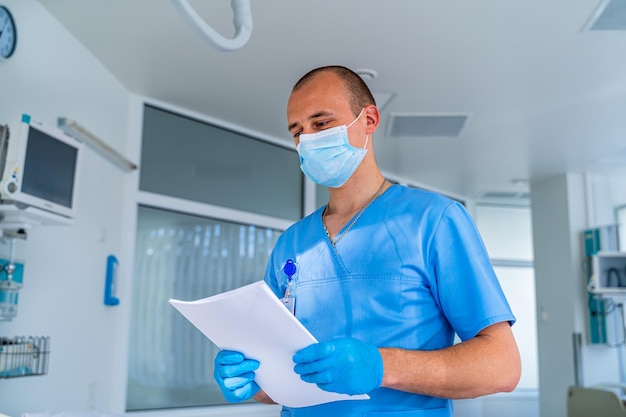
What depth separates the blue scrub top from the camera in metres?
1.07

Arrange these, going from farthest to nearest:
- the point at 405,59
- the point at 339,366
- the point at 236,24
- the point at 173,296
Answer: the point at 173,296
the point at 405,59
the point at 236,24
the point at 339,366

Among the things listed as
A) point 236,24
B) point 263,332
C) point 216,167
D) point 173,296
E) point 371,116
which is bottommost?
point 263,332

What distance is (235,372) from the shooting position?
3.24 feet

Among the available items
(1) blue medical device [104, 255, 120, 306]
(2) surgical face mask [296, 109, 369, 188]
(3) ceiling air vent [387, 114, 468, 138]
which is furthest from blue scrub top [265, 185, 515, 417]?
(3) ceiling air vent [387, 114, 468, 138]

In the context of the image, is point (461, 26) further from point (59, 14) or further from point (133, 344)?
point (133, 344)

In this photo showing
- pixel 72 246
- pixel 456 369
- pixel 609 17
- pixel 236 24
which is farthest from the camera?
pixel 72 246

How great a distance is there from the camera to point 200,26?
1647mm

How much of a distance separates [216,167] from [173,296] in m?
0.87

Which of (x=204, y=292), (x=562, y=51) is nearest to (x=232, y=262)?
(x=204, y=292)

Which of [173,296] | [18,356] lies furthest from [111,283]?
[18,356]

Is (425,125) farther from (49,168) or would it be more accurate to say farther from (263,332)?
(263,332)

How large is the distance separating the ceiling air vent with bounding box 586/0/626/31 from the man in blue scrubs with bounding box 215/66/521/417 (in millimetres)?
1782

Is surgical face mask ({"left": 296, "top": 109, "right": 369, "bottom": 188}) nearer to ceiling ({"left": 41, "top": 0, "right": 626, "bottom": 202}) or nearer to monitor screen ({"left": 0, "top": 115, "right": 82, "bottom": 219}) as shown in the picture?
monitor screen ({"left": 0, "top": 115, "right": 82, "bottom": 219})

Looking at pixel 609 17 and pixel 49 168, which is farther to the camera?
pixel 609 17
